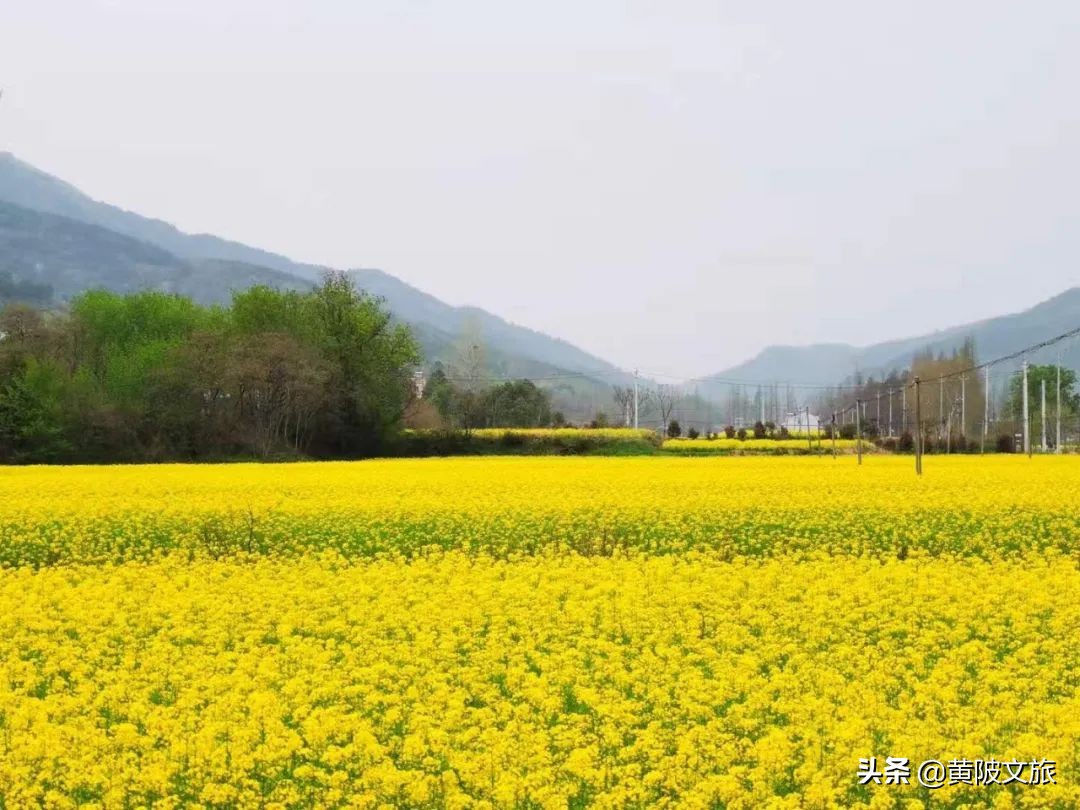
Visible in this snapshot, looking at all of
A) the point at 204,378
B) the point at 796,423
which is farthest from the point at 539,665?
the point at 796,423

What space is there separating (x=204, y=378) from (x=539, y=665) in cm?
4490

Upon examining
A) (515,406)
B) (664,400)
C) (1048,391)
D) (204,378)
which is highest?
(664,400)

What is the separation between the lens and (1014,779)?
6234 mm

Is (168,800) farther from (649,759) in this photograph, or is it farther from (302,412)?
(302,412)

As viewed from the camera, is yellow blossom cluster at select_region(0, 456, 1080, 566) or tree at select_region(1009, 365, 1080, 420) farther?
tree at select_region(1009, 365, 1080, 420)

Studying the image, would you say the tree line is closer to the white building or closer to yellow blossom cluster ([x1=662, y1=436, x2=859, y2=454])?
yellow blossom cluster ([x1=662, y1=436, x2=859, y2=454])

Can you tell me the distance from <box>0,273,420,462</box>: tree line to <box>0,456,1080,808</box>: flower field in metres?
30.8

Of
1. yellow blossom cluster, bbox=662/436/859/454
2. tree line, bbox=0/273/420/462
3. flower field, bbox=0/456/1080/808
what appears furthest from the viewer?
yellow blossom cluster, bbox=662/436/859/454

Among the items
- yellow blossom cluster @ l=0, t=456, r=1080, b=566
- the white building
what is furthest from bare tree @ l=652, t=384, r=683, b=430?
yellow blossom cluster @ l=0, t=456, r=1080, b=566

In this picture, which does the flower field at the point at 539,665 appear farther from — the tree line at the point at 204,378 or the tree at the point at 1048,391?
the tree at the point at 1048,391

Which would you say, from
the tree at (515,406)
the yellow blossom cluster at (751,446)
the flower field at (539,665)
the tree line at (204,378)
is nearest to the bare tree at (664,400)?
the tree at (515,406)

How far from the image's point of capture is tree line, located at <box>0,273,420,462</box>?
47625 millimetres

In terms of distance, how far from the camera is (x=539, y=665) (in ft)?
29.1

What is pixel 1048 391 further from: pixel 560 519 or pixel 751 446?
pixel 560 519
